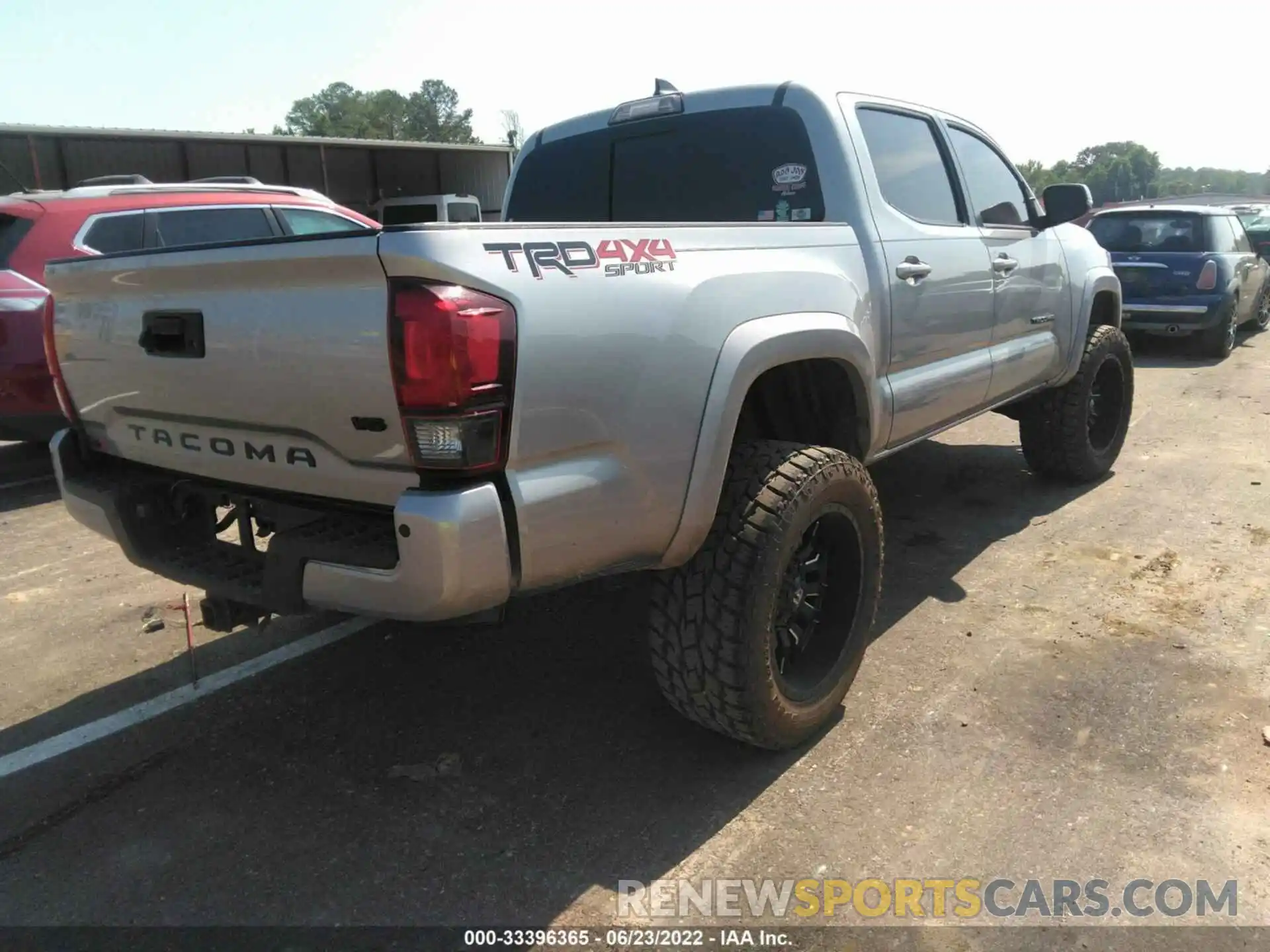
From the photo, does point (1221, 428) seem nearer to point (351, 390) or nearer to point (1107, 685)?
point (1107, 685)

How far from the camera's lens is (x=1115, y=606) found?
12.8 feet

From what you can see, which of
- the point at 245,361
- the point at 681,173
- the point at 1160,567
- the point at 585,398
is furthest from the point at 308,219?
the point at 1160,567

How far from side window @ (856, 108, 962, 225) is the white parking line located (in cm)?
255

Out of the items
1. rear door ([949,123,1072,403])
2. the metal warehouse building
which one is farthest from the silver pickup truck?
the metal warehouse building

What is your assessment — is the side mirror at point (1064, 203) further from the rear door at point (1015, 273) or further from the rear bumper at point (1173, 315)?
the rear bumper at point (1173, 315)

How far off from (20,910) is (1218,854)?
299 centimetres

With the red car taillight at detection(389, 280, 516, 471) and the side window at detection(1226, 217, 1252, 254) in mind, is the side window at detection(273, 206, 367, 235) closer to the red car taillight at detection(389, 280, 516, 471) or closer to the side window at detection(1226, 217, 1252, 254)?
the red car taillight at detection(389, 280, 516, 471)

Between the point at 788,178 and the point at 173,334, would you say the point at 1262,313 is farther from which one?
the point at 173,334

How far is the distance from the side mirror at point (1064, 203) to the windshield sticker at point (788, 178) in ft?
6.01

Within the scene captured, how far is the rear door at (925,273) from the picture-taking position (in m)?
3.48

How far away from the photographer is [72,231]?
5789 mm

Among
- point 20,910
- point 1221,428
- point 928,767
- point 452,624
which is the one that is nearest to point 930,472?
point 1221,428

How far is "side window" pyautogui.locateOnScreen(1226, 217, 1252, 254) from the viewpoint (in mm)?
10812

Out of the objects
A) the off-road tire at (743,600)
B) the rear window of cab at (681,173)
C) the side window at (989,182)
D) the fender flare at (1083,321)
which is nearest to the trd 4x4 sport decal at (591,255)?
the off-road tire at (743,600)
